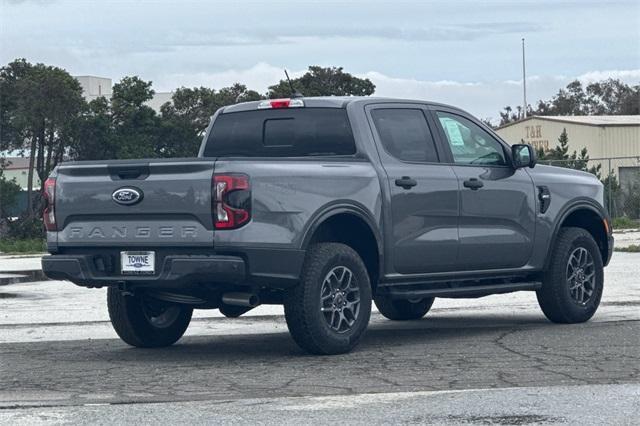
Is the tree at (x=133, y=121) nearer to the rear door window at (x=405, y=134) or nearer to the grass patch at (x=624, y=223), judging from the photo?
the grass patch at (x=624, y=223)

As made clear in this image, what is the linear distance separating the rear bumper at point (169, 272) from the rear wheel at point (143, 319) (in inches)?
36.0

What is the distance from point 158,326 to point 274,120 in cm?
192

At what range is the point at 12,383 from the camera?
9.23 m

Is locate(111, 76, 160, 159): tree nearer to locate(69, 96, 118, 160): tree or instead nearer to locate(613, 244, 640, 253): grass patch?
locate(69, 96, 118, 160): tree

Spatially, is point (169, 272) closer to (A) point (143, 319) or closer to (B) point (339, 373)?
(B) point (339, 373)

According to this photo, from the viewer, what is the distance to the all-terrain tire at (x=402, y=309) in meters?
13.5

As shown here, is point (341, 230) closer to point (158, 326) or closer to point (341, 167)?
point (341, 167)

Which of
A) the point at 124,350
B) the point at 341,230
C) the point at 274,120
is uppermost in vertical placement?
the point at 274,120

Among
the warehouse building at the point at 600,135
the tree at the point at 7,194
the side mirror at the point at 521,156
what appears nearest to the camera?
the side mirror at the point at 521,156

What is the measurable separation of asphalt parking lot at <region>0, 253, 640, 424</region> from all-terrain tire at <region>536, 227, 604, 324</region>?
6.2 inches

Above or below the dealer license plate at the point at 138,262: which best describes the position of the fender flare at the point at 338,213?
above

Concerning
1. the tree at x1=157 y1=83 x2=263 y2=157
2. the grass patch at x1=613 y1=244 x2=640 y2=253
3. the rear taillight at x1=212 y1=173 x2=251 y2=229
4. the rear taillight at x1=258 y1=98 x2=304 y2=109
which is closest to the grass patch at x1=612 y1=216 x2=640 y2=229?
the grass patch at x1=613 y1=244 x2=640 y2=253

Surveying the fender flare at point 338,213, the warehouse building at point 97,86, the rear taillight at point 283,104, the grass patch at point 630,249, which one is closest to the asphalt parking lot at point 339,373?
the fender flare at point 338,213

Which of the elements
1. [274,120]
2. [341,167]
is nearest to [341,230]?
[341,167]
